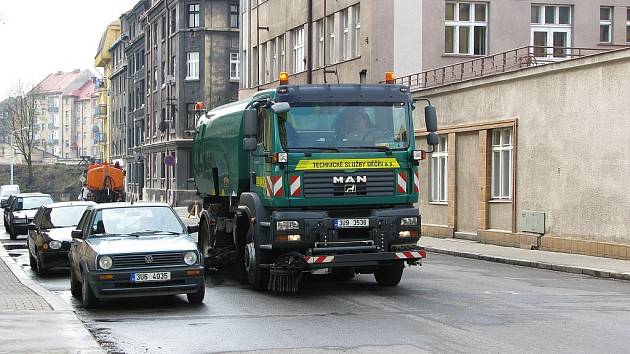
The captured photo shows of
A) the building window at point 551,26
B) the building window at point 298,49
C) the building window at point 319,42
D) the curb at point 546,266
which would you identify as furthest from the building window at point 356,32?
the curb at point 546,266

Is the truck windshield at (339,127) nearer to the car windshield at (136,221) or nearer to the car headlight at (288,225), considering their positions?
the car headlight at (288,225)

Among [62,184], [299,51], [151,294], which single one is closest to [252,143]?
[151,294]

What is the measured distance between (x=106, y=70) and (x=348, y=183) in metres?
107

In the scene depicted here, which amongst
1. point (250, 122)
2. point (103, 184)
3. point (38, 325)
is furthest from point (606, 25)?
point (38, 325)

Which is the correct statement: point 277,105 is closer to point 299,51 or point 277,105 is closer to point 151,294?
point 151,294

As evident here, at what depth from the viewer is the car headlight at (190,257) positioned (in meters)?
14.0

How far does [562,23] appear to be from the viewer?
4012 centimetres

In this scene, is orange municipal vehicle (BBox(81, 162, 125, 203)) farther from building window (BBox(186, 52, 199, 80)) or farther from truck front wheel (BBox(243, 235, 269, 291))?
truck front wheel (BBox(243, 235, 269, 291))

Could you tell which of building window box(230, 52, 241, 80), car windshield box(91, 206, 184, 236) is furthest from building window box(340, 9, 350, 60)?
building window box(230, 52, 241, 80)

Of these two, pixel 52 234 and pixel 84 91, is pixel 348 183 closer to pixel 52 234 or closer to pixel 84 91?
pixel 52 234

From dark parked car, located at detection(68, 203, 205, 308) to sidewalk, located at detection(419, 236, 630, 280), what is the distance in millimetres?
9108

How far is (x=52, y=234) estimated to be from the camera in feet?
67.6

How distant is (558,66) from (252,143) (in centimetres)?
1254

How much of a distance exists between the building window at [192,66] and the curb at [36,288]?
49.8 meters
